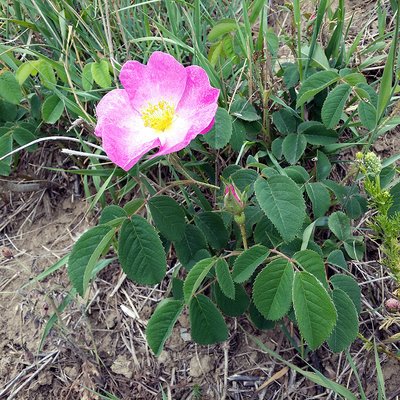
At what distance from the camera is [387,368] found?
1.33 meters

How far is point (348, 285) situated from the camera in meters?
1.21

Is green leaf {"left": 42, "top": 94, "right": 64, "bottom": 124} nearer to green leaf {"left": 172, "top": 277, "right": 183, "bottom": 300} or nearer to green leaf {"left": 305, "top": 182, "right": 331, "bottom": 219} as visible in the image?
green leaf {"left": 172, "top": 277, "right": 183, "bottom": 300}

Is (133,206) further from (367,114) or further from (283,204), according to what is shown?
(367,114)

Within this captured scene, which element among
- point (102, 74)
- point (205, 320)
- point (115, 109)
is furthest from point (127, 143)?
point (205, 320)

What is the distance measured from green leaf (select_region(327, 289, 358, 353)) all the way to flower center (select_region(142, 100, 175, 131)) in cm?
57

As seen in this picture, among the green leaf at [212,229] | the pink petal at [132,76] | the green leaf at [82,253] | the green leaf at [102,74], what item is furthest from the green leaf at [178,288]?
the green leaf at [102,74]

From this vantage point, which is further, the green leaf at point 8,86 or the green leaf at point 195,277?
the green leaf at point 8,86

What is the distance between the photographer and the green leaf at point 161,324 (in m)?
1.22

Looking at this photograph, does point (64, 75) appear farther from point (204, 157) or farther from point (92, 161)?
point (204, 157)

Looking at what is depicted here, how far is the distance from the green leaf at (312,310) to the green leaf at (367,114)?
0.51 meters

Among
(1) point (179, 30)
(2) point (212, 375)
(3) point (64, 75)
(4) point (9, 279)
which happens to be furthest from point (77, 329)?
(1) point (179, 30)

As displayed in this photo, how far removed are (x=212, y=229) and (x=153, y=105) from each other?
13.7 inches

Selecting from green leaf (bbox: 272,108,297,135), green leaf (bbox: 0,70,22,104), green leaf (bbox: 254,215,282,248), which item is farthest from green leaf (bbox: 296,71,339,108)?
green leaf (bbox: 0,70,22,104)

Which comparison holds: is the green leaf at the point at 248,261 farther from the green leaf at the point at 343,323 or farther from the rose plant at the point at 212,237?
the green leaf at the point at 343,323
